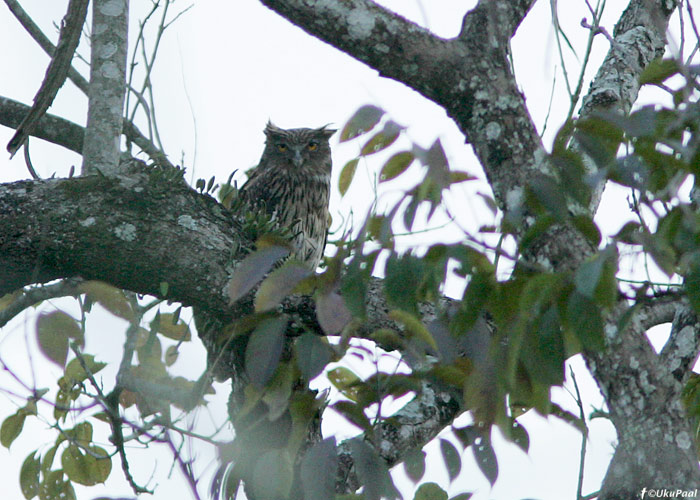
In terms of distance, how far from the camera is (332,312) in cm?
164

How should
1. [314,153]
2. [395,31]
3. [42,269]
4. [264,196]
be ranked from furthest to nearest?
[314,153] < [264,196] < [42,269] < [395,31]

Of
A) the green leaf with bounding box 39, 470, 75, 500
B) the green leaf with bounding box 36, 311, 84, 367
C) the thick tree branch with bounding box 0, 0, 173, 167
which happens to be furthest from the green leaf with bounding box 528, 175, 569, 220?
the thick tree branch with bounding box 0, 0, 173, 167

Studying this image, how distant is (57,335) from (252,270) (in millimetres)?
837

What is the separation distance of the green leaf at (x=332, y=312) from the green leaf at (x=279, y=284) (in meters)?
0.06

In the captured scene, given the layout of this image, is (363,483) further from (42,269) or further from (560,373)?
(42,269)

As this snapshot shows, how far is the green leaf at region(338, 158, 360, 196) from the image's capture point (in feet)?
6.28

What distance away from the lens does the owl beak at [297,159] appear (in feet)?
17.3

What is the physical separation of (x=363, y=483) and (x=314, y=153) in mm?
3983

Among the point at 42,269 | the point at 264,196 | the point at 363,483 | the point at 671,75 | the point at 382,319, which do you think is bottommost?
the point at 363,483

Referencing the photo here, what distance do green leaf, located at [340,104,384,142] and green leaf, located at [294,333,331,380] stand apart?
45cm

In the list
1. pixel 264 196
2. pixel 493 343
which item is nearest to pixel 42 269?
pixel 493 343

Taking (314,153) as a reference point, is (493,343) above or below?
below

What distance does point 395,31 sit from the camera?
7.04ft

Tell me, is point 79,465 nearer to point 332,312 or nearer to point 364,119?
point 332,312
